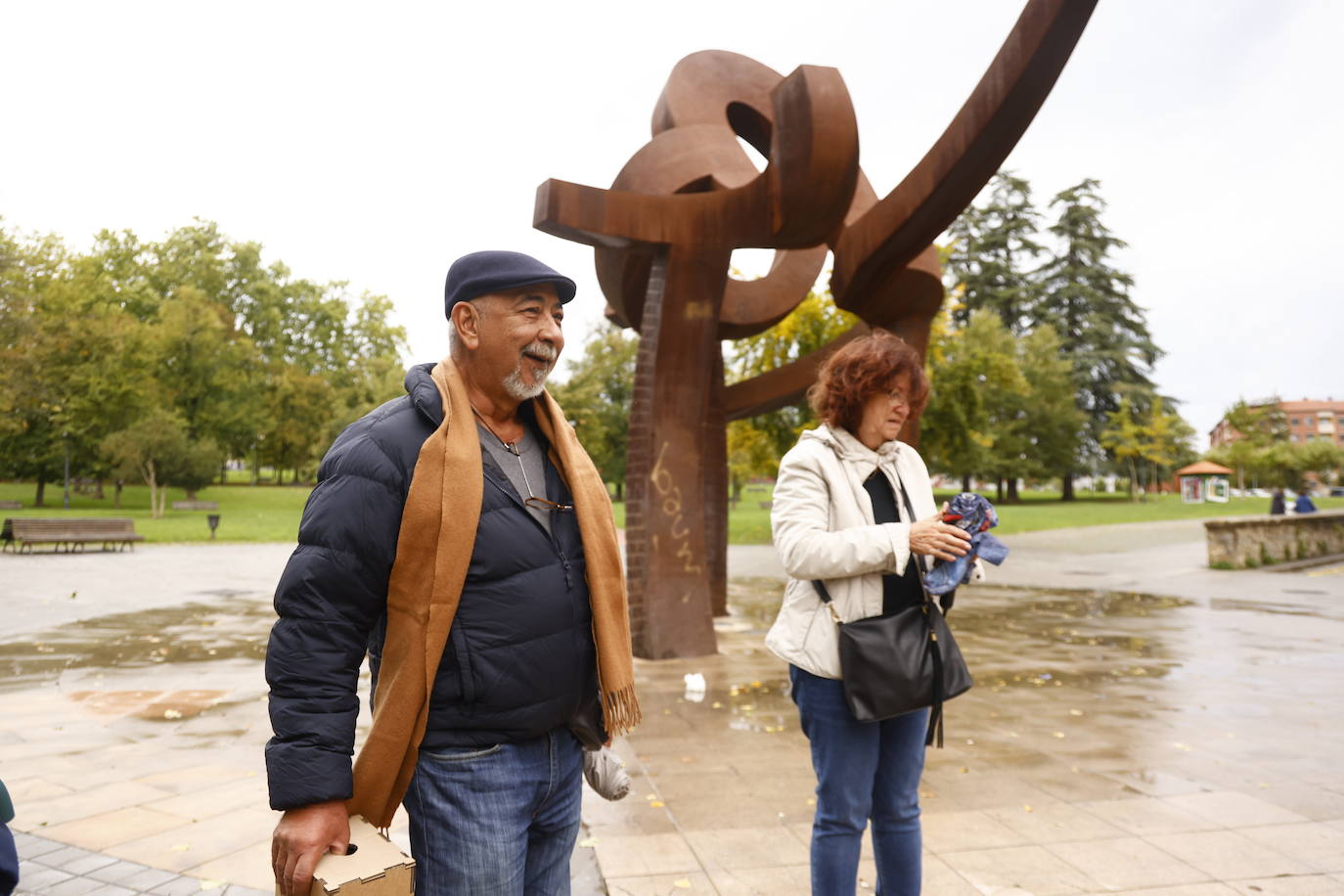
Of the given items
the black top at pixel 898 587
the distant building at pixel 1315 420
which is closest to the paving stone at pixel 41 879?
the black top at pixel 898 587

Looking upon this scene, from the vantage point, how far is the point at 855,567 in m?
2.57

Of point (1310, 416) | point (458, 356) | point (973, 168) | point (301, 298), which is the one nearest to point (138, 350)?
point (301, 298)

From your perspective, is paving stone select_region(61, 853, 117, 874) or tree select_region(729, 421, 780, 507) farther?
tree select_region(729, 421, 780, 507)

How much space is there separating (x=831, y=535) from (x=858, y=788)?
0.73 m

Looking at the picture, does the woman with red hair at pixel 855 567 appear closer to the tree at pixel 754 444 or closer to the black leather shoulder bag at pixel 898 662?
the black leather shoulder bag at pixel 898 662

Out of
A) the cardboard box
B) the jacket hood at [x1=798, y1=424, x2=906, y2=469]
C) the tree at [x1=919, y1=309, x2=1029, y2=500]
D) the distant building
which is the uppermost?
the distant building

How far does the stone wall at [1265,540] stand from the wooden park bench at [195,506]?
3338cm

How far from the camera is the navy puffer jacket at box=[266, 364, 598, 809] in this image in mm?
1713

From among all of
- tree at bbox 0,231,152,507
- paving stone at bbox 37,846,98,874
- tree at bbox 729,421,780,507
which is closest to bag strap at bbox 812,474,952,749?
paving stone at bbox 37,846,98,874

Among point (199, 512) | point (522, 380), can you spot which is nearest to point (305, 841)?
point (522, 380)

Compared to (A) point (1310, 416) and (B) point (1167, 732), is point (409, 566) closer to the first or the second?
(B) point (1167, 732)

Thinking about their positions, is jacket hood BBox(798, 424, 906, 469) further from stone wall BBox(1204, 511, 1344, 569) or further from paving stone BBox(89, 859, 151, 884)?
stone wall BBox(1204, 511, 1344, 569)

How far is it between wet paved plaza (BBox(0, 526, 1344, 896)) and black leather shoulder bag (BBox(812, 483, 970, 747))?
1126 millimetres

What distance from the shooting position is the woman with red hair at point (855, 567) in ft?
8.46
